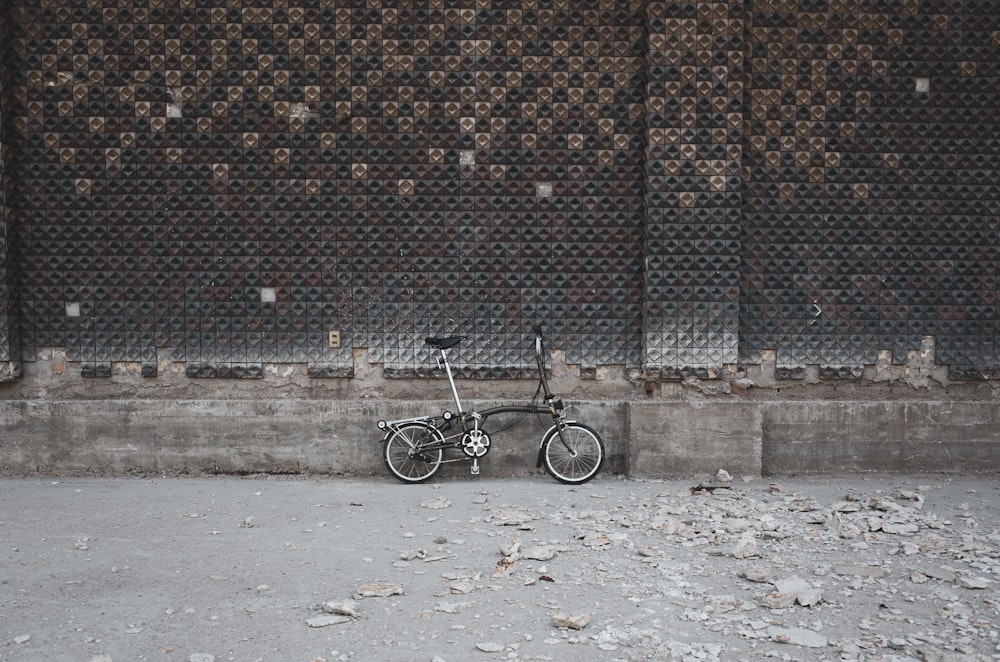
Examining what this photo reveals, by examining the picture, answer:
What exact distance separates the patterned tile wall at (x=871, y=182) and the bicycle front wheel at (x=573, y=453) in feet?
5.46

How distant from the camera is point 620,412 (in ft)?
23.1

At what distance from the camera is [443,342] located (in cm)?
680

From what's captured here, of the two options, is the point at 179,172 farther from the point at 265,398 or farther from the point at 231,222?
the point at 265,398

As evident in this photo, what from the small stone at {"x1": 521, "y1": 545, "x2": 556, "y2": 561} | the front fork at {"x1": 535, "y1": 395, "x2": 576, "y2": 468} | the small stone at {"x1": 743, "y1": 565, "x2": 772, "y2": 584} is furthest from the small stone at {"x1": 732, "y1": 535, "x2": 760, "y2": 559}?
the front fork at {"x1": 535, "y1": 395, "x2": 576, "y2": 468}

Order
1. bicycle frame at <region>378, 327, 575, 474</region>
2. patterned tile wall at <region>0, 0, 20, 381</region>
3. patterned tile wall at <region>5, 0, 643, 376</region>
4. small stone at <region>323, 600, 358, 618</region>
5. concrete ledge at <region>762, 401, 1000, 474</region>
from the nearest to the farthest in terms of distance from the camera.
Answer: small stone at <region>323, 600, 358, 618</region> → bicycle frame at <region>378, 327, 575, 474</region> → patterned tile wall at <region>0, 0, 20, 381</region> → patterned tile wall at <region>5, 0, 643, 376</region> → concrete ledge at <region>762, 401, 1000, 474</region>

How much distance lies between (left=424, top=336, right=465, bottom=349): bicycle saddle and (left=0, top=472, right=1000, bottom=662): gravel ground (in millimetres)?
1218

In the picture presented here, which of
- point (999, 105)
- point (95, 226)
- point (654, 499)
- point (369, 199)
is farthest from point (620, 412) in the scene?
point (95, 226)

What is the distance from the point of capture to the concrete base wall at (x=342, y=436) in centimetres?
699

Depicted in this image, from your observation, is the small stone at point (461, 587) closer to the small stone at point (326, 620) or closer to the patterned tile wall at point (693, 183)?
the small stone at point (326, 620)

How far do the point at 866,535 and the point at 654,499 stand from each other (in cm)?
159

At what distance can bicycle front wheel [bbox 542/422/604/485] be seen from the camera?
6727 millimetres

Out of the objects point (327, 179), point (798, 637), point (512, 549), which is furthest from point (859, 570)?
point (327, 179)

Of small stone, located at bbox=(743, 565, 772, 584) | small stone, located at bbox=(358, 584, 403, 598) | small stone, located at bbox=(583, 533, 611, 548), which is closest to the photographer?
small stone, located at bbox=(358, 584, 403, 598)

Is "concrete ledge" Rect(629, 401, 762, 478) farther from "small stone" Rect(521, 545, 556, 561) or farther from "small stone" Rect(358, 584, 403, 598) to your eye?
"small stone" Rect(358, 584, 403, 598)
